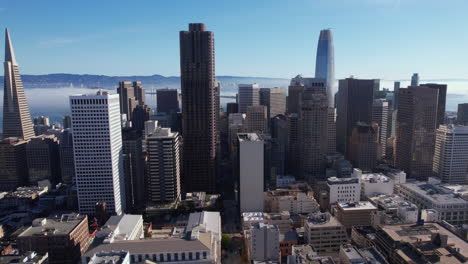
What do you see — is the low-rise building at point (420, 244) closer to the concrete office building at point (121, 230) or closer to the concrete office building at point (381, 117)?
the concrete office building at point (121, 230)

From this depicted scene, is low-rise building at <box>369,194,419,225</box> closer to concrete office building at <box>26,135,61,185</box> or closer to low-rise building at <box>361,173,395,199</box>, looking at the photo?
low-rise building at <box>361,173,395,199</box>

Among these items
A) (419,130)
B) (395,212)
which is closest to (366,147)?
(419,130)

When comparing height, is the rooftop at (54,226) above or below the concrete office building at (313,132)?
below

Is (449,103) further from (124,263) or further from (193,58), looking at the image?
(124,263)

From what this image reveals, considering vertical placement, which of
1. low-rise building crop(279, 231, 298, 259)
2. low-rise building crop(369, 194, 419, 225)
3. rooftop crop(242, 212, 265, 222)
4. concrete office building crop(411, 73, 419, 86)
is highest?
concrete office building crop(411, 73, 419, 86)

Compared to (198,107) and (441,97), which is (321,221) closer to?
(198,107)

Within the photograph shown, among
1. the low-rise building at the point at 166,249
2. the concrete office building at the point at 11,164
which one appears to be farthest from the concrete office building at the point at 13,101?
the low-rise building at the point at 166,249

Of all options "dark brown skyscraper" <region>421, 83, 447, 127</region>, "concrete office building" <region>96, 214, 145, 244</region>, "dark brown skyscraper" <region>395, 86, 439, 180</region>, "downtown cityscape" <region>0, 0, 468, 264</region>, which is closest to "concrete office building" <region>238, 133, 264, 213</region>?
"downtown cityscape" <region>0, 0, 468, 264</region>
